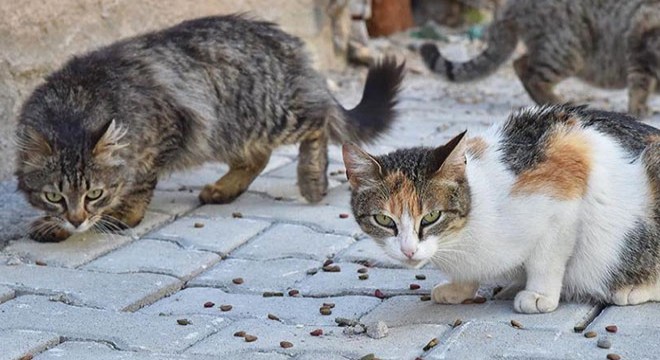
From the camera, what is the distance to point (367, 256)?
4.98m

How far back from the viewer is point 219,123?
5.91 m

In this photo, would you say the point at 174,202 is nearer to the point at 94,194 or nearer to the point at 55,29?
the point at 94,194

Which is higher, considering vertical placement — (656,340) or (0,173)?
(656,340)

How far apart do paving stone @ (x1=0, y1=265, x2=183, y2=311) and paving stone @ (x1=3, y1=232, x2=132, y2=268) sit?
0.17 m

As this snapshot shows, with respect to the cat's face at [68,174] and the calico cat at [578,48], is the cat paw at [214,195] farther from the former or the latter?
the calico cat at [578,48]

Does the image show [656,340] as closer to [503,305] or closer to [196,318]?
[503,305]

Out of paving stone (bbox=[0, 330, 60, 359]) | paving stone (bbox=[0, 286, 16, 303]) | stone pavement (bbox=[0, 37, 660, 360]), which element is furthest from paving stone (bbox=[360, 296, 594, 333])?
paving stone (bbox=[0, 286, 16, 303])

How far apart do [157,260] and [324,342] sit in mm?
1378

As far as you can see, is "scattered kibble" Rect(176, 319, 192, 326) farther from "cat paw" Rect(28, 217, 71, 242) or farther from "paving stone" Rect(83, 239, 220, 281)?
"cat paw" Rect(28, 217, 71, 242)

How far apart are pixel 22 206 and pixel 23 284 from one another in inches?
51.5

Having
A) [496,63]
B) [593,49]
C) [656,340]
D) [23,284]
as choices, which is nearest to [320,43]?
[496,63]

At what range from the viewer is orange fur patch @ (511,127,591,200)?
12.8 feet

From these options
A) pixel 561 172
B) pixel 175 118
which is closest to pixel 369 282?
pixel 561 172

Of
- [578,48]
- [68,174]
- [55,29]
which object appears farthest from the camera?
[578,48]
